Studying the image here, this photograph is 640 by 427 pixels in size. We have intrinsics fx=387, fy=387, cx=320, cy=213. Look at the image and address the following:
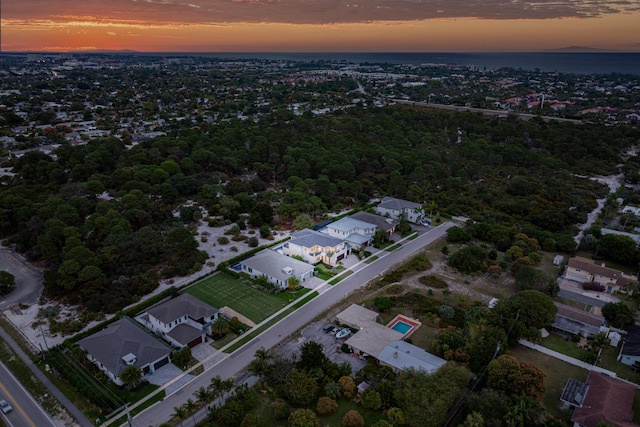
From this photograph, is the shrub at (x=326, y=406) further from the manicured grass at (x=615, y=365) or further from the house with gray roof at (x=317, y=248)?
the manicured grass at (x=615, y=365)

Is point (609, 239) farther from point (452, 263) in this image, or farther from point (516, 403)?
point (516, 403)

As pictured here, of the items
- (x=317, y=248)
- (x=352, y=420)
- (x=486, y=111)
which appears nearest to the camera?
(x=352, y=420)

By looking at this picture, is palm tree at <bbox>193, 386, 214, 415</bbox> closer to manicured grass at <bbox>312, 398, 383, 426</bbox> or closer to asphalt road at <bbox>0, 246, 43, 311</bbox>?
manicured grass at <bbox>312, 398, 383, 426</bbox>

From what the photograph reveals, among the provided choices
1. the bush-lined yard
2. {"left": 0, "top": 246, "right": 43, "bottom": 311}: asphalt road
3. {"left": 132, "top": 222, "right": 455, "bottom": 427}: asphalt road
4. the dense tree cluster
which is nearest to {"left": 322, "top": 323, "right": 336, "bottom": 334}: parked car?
{"left": 132, "top": 222, "right": 455, "bottom": 427}: asphalt road

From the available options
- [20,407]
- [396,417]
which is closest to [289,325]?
[396,417]

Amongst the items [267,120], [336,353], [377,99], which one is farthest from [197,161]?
[377,99]

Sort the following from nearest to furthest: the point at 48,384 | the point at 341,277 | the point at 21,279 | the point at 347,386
A: the point at 347,386, the point at 48,384, the point at 21,279, the point at 341,277

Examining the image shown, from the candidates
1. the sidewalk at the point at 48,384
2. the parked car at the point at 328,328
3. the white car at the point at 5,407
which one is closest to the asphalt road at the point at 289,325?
the parked car at the point at 328,328

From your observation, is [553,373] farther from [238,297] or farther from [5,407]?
[5,407]
